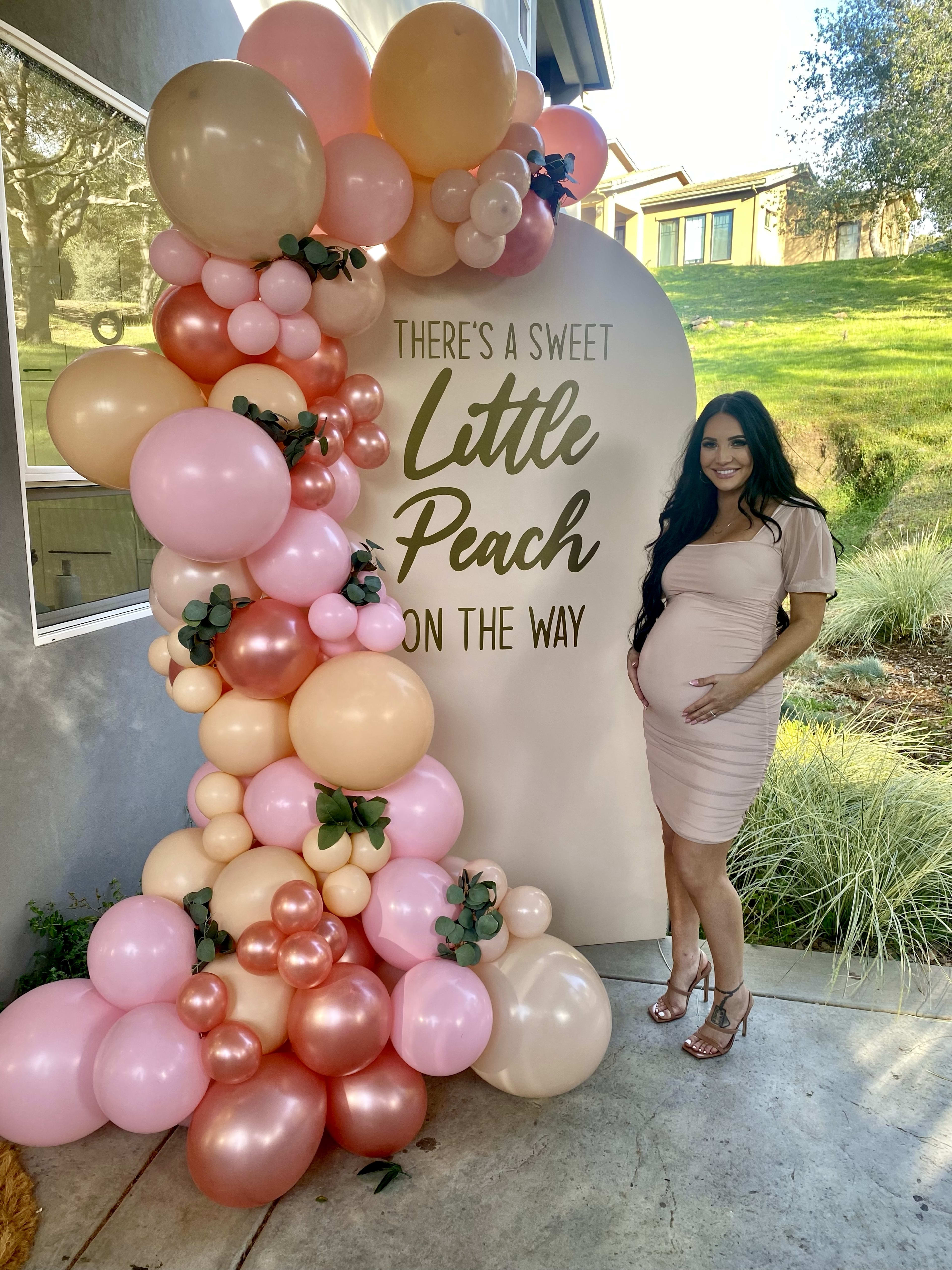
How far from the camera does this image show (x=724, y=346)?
6117 mm

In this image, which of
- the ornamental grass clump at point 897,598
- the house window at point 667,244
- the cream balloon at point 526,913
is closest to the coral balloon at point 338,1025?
the cream balloon at point 526,913

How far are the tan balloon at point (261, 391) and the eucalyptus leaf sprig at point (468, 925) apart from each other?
1.14 meters

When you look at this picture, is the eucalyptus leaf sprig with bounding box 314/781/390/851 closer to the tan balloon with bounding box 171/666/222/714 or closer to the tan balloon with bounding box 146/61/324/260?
the tan balloon with bounding box 171/666/222/714

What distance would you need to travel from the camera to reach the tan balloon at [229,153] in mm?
1617

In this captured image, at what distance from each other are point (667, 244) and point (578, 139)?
485 cm

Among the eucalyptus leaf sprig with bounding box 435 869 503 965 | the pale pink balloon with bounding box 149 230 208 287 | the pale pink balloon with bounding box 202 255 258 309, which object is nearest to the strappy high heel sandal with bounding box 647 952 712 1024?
the eucalyptus leaf sprig with bounding box 435 869 503 965

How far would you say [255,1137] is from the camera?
5.31ft

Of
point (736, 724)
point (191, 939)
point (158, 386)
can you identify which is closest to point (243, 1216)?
point (191, 939)

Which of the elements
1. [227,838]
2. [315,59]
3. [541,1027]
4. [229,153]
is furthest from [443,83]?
[541,1027]

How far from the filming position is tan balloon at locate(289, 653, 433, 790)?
5.90 ft

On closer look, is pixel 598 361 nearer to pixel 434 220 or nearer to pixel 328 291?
pixel 434 220

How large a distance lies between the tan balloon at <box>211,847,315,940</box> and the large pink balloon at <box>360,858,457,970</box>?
16cm

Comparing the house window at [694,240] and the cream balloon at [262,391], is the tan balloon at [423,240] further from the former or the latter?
the house window at [694,240]

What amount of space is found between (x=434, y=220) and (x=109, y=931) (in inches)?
70.8
